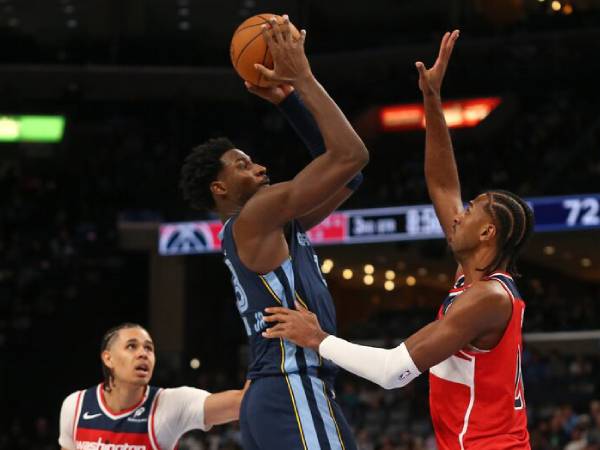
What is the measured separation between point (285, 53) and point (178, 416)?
2324mm

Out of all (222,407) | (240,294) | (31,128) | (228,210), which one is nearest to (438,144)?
(228,210)

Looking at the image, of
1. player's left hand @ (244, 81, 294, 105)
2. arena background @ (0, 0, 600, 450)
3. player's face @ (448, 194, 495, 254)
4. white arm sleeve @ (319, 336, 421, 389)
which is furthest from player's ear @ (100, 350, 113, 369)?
arena background @ (0, 0, 600, 450)

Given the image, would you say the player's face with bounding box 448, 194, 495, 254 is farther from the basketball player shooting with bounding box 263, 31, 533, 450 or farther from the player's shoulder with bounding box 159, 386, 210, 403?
the player's shoulder with bounding box 159, 386, 210, 403

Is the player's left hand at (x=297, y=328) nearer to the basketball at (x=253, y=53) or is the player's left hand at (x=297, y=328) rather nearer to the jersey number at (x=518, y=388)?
the jersey number at (x=518, y=388)

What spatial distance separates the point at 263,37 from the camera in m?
4.29

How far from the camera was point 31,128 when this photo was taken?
2397cm

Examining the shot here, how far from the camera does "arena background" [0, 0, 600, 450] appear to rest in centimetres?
2081

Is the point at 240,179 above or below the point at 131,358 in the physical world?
above

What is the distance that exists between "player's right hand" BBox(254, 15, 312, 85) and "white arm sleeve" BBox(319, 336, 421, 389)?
3.19ft

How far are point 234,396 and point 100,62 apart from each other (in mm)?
20909

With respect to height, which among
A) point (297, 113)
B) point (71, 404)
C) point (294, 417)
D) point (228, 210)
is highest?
point (297, 113)

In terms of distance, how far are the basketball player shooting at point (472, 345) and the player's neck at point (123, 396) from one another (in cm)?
190

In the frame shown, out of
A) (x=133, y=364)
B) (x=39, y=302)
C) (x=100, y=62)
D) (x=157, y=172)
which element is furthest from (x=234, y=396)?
(x=100, y=62)

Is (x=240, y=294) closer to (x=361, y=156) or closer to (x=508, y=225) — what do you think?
(x=361, y=156)
